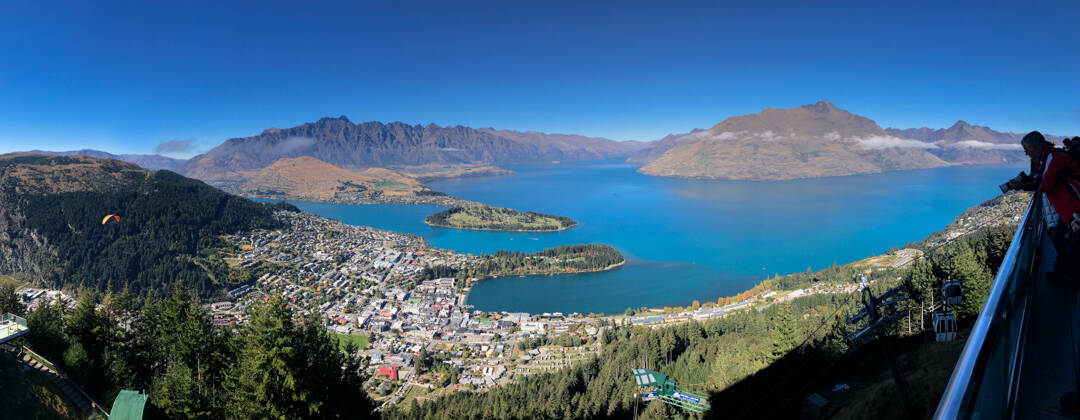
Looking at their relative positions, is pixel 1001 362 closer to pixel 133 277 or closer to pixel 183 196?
pixel 133 277

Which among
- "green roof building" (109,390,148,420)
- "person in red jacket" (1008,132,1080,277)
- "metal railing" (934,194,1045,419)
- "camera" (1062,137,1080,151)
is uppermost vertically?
"camera" (1062,137,1080,151)

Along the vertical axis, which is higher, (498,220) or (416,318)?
(498,220)

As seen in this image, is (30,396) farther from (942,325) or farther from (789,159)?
(789,159)

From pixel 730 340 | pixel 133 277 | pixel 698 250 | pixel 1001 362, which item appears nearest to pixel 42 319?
pixel 1001 362

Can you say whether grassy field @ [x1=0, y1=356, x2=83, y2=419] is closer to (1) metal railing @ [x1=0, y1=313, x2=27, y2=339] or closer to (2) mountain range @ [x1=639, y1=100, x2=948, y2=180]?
(1) metal railing @ [x1=0, y1=313, x2=27, y2=339]

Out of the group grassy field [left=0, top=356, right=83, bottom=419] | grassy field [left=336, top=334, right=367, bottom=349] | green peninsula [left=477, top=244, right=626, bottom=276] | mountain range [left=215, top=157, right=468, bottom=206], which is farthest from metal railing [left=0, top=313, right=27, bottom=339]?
mountain range [left=215, top=157, right=468, bottom=206]

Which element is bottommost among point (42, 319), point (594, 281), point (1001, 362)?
point (594, 281)

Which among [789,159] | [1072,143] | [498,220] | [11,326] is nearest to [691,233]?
[498,220]
